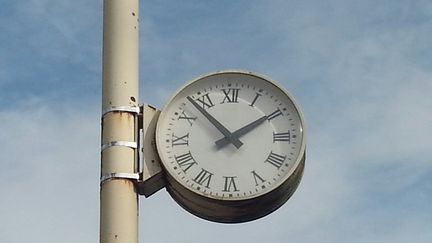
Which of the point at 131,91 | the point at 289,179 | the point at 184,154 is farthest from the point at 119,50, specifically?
the point at 289,179

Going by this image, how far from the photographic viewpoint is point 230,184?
7.27 metres

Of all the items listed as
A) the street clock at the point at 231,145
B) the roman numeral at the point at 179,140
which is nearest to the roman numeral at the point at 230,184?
the street clock at the point at 231,145

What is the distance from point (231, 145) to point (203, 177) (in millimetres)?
275

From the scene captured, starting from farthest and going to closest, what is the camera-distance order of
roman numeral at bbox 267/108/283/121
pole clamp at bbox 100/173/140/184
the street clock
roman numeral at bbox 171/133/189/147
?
roman numeral at bbox 267/108/283/121
roman numeral at bbox 171/133/189/147
the street clock
pole clamp at bbox 100/173/140/184

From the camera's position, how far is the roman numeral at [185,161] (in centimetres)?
732

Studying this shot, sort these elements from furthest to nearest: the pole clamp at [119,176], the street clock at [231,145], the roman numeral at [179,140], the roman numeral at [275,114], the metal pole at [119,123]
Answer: the roman numeral at [275,114] → the roman numeral at [179,140] → the street clock at [231,145] → the pole clamp at [119,176] → the metal pole at [119,123]

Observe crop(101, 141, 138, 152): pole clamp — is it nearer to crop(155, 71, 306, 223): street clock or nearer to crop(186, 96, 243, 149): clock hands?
crop(155, 71, 306, 223): street clock

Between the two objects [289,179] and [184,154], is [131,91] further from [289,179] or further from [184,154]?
Result: [289,179]

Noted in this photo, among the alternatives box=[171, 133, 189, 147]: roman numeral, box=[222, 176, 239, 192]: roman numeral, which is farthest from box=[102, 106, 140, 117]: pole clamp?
box=[222, 176, 239, 192]: roman numeral

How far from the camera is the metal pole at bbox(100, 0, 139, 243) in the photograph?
702 centimetres

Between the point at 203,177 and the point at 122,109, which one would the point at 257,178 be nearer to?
the point at 203,177

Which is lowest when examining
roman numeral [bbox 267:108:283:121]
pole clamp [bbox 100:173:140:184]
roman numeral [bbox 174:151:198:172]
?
pole clamp [bbox 100:173:140:184]

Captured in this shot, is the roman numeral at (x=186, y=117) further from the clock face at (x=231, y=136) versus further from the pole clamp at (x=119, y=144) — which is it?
the pole clamp at (x=119, y=144)

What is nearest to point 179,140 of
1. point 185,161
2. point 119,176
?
point 185,161
